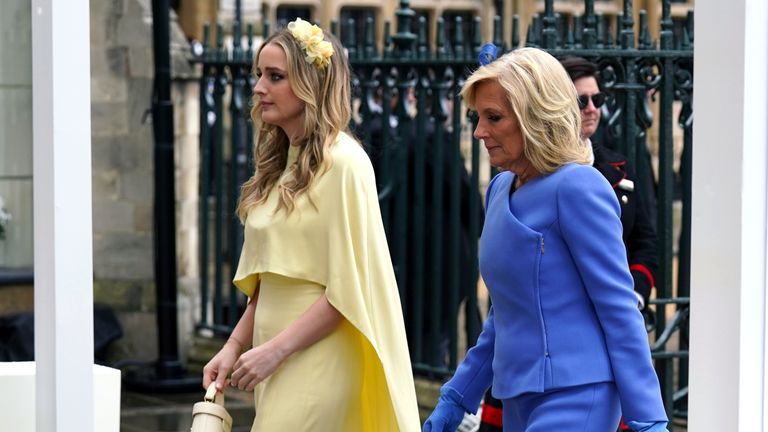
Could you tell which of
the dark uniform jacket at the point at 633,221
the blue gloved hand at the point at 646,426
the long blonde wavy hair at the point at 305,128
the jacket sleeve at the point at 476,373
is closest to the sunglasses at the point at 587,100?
the dark uniform jacket at the point at 633,221

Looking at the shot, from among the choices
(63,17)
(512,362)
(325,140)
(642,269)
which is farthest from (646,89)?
(63,17)

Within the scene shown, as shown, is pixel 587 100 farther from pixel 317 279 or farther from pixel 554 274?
pixel 554 274

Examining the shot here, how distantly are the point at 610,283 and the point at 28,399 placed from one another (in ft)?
4.83

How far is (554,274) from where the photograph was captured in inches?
Result: 141

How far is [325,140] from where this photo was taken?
13.9ft

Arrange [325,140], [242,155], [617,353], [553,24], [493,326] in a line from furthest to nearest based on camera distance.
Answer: [242,155]
[553,24]
[325,140]
[493,326]
[617,353]

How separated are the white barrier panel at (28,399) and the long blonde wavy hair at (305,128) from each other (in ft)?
1.92

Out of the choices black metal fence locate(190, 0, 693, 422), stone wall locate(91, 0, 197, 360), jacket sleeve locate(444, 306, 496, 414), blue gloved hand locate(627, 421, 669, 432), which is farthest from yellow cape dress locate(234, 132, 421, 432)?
stone wall locate(91, 0, 197, 360)

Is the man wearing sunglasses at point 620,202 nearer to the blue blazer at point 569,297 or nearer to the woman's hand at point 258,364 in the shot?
the woman's hand at point 258,364

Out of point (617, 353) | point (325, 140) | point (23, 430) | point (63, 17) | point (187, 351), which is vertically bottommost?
point (187, 351)

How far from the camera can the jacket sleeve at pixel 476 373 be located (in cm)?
387

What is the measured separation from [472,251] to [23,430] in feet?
13.6

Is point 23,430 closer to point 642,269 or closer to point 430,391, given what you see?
point 642,269

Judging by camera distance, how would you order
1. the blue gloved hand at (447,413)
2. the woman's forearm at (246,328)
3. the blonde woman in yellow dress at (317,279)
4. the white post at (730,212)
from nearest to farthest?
the white post at (730,212)
the blue gloved hand at (447,413)
the blonde woman in yellow dress at (317,279)
the woman's forearm at (246,328)
